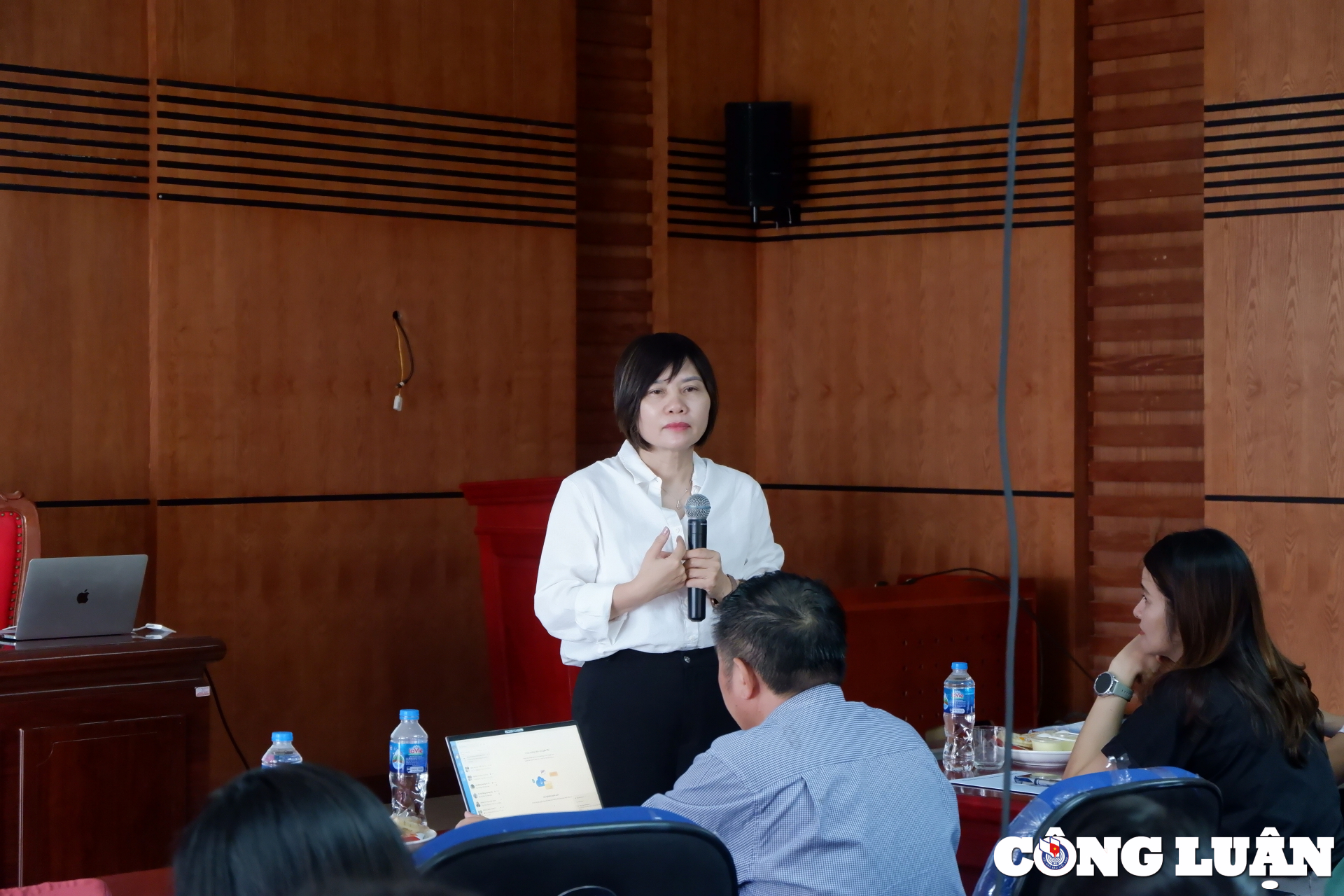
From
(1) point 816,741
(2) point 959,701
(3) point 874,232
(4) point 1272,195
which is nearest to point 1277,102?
(4) point 1272,195

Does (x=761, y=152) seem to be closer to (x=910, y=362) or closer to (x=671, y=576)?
(x=910, y=362)

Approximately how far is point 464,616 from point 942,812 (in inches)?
150

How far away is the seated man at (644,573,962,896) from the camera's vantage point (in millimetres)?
1863

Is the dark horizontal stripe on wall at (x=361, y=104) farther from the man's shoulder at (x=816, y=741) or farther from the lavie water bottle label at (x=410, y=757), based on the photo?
the man's shoulder at (x=816, y=741)

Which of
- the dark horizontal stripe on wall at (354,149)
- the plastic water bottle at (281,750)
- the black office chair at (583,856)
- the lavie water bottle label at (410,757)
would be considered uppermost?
the dark horizontal stripe on wall at (354,149)

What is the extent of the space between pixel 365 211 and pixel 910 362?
7.68 ft

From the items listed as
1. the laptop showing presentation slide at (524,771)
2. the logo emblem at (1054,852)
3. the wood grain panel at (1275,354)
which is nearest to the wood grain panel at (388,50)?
the wood grain panel at (1275,354)

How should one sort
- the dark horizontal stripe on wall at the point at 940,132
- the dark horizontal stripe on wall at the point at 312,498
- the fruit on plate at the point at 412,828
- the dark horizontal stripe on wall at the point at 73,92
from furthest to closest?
the dark horizontal stripe on wall at the point at 940,132 < the dark horizontal stripe on wall at the point at 312,498 < the dark horizontal stripe on wall at the point at 73,92 < the fruit on plate at the point at 412,828

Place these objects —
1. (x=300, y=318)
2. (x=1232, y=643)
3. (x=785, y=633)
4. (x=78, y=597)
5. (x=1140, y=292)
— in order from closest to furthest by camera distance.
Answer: (x=785, y=633)
(x=1232, y=643)
(x=78, y=597)
(x=300, y=318)
(x=1140, y=292)

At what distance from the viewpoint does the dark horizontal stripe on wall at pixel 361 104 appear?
Result: 16.4 feet

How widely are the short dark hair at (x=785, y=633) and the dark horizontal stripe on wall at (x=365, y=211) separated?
11.5ft

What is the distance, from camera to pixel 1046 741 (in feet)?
9.73

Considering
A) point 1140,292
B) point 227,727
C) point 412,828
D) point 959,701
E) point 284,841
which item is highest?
point 1140,292

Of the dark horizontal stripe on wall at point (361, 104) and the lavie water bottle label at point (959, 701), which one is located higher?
the dark horizontal stripe on wall at point (361, 104)
